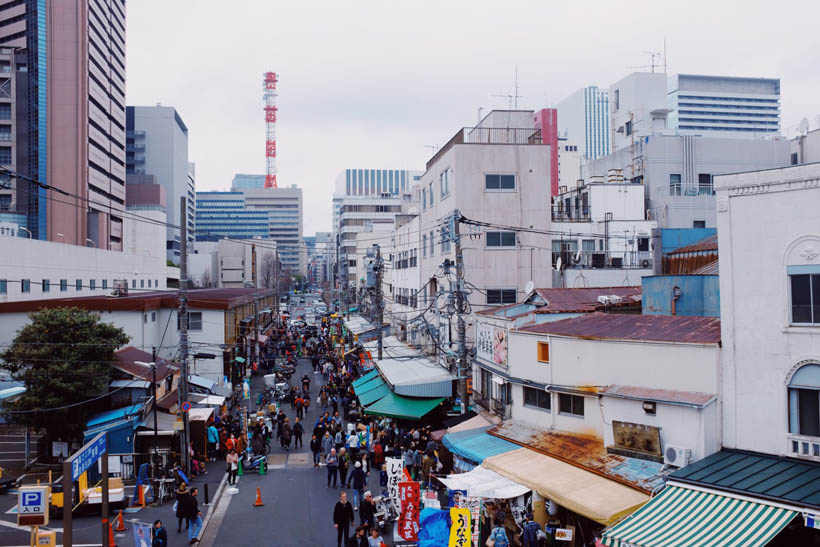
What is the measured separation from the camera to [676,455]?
1412 cm

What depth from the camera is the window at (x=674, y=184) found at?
141ft

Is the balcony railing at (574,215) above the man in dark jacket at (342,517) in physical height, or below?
above

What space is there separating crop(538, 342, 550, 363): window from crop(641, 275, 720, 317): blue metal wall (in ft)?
12.7

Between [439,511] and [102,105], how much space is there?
84401 millimetres

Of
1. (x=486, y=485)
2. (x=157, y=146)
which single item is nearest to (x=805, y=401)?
(x=486, y=485)

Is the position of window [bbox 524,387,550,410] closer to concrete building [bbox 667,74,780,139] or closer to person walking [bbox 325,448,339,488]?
person walking [bbox 325,448,339,488]

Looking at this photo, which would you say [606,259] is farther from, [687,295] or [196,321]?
[196,321]

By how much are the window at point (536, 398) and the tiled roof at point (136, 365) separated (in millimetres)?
14376

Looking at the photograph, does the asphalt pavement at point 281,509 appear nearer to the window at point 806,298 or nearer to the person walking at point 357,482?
the person walking at point 357,482

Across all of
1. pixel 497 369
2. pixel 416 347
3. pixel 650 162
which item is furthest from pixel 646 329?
pixel 650 162

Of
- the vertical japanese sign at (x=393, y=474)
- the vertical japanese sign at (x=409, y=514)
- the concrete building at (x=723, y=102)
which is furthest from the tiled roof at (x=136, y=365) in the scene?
the concrete building at (x=723, y=102)

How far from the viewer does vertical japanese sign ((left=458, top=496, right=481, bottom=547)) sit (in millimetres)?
14938

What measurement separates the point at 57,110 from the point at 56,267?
96.7 feet

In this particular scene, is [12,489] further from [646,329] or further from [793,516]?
[793,516]
